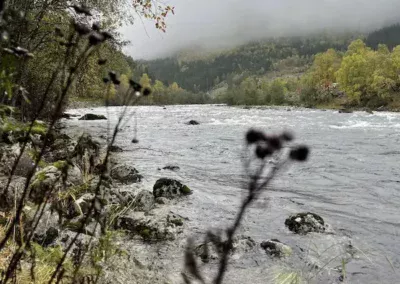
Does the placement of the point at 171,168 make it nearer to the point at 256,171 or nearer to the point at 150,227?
the point at 150,227

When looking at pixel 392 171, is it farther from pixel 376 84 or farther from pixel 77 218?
pixel 376 84

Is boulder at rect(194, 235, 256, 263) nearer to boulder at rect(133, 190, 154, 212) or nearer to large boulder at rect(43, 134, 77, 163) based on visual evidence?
boulder at rect(133, 190, 154, 212)

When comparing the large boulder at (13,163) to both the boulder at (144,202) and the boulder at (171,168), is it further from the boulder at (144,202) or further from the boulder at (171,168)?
the boulder at (171,168)

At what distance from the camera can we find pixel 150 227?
7.11 m

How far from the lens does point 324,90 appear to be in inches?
3647

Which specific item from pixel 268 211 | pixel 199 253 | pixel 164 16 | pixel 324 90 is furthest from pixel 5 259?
pixel 324 90

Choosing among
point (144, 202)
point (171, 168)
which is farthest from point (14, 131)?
point (171, 168)

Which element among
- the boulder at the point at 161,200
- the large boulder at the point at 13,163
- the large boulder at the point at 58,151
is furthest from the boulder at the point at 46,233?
the large boulder at the point at 58,151

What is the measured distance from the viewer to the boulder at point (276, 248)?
6.46m

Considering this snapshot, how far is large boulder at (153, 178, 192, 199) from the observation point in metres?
9.66

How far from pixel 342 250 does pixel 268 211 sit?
8.23 ft

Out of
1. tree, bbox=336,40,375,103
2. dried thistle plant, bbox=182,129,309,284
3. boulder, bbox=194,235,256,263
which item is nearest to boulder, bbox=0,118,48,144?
dried thistle plant, bbox=182,129,309,284

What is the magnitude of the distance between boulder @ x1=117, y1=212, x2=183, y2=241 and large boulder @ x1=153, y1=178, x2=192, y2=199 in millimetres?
2024

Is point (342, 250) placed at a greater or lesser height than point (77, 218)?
lesser
